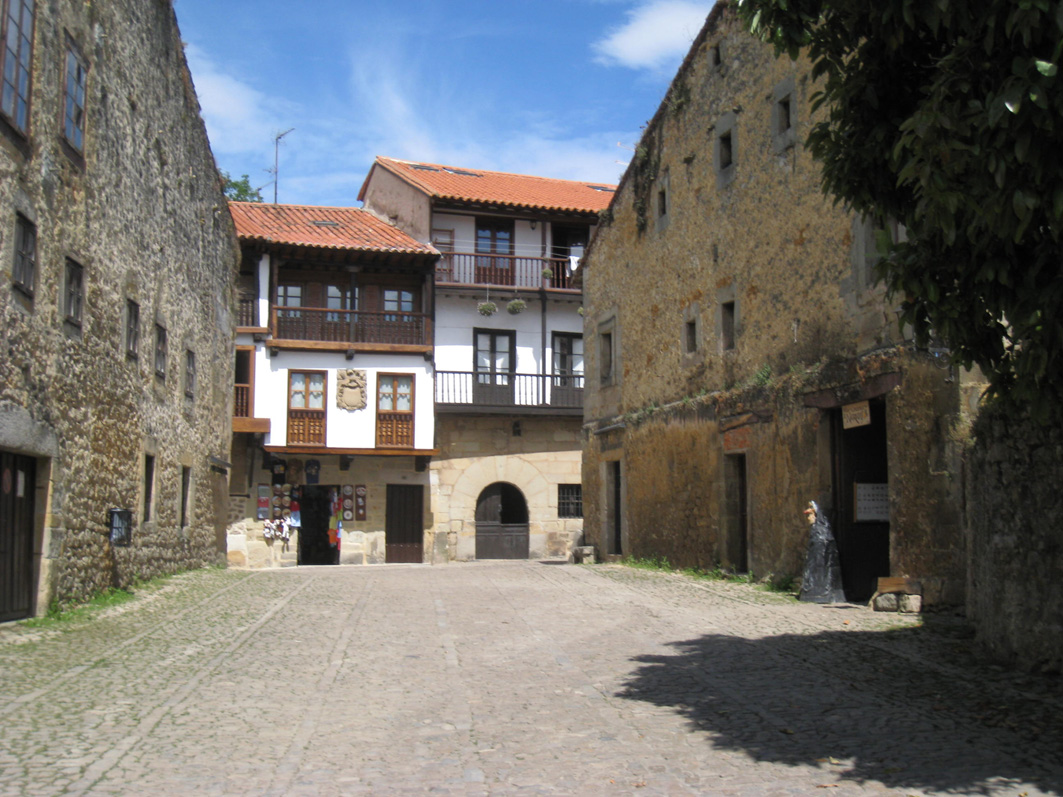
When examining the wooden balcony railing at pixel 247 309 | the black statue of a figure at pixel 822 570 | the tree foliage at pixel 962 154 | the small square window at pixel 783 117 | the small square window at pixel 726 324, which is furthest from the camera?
the wooden balcony railing at pixel 247 309

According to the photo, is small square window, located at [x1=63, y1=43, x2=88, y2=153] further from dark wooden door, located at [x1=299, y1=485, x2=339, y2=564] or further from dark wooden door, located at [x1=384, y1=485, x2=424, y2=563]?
dark wooden door, located at [x1=299, y1=485, x2=339, y2=564]

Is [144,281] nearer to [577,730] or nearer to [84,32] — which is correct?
[84,32]

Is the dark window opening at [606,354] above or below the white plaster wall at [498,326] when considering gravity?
below

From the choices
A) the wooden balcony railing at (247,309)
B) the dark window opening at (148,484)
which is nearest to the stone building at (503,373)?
the wooden balcony railing at (247,309)

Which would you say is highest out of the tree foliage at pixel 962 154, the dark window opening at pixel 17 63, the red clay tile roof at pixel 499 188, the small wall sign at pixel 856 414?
the red clay tile roof at pixel 499 188

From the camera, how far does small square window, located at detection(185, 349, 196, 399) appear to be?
Result: 17.2 metres

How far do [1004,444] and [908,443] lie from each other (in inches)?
137

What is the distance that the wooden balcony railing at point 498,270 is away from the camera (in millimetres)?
27469

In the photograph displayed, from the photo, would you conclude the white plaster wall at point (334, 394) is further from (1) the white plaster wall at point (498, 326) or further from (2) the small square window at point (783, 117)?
(2) the small square window at point (783, 117)

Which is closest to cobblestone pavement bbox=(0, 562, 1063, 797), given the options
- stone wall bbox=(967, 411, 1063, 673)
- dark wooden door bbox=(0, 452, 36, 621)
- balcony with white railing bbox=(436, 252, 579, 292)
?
stone wall bbox=(967, 411, 1063, 673)

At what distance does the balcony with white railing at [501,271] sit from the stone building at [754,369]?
6924 mm

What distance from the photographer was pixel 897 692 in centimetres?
662

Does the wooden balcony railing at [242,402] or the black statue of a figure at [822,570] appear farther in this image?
the wooden balcony railing at [242,402]

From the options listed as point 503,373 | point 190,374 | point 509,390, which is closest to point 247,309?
point 503,373
